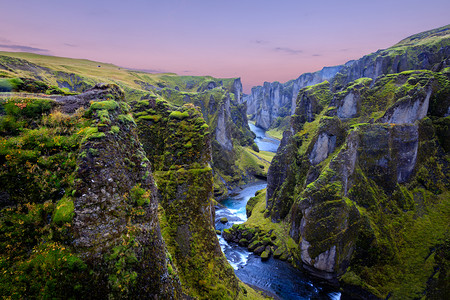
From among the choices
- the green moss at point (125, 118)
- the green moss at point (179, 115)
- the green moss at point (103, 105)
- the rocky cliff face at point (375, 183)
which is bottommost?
the rocky cliff face at point (375, 183)

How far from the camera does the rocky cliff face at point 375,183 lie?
3781 centimetres

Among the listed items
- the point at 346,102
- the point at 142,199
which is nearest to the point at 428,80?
the point at 346,102

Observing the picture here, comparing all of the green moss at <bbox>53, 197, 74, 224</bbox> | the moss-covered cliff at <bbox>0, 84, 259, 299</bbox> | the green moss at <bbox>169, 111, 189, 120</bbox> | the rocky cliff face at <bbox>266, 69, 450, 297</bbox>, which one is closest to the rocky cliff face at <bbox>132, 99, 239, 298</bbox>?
the green moss at <bbox>169, 111, 189, 120</bbox>

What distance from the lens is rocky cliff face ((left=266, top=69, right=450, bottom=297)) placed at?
3781 centimetres

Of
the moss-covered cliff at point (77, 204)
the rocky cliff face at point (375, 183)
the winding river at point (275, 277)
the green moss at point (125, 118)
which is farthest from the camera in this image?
the winding river at point (275, 277)

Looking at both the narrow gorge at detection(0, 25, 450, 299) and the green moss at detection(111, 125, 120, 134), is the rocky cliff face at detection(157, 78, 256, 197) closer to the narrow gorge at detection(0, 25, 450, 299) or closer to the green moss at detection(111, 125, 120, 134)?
the narrow gorge at detection(0, 25, 450, 299)

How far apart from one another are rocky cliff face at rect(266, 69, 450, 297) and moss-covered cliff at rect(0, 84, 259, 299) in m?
32.3

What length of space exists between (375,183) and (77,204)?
5001 centimetres

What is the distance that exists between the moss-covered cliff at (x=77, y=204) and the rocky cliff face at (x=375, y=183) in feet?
106

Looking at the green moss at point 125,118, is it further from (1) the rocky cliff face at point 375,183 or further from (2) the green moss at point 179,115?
(1) the rocky cliff face at point 375,183

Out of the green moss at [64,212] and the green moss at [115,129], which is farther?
the green moss at [115,129]

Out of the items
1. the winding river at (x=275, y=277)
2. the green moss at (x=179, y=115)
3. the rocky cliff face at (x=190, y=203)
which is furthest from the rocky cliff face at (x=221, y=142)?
the rocky cliff face at (x=190, y=203)

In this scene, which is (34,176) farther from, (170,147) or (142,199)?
(170,147)

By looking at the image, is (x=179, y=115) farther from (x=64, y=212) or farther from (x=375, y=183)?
(x=375, y=183)
